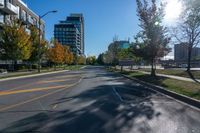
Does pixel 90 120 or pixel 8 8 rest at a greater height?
pixel 8 8

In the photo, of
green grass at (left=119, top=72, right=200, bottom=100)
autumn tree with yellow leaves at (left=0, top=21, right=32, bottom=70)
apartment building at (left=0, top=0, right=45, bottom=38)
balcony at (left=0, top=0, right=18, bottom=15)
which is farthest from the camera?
apartment building at (left=0, top=0, right=45, bottom=38)

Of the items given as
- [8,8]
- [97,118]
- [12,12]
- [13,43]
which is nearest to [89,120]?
[97,118]

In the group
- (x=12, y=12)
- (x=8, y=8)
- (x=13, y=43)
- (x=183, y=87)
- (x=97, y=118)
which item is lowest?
(x=97, y=118)

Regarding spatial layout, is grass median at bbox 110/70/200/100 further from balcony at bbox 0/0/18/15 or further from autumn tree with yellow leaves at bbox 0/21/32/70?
balcony at bbox 0/0/18/15

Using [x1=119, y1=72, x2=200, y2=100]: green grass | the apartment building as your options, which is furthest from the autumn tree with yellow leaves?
[x1=119, y1=72, x2=200, y2=100]: green grass

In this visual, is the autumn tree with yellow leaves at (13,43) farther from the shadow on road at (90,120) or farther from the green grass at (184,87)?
the shadow on road at (90,120)

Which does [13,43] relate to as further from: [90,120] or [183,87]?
[90,120]

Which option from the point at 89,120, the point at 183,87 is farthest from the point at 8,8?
the point at 89,120

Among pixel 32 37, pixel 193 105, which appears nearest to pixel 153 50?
pixel 193 105

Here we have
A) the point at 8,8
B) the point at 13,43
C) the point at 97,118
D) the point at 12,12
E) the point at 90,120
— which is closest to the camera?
the point at 90,120

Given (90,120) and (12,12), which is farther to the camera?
(12,12)

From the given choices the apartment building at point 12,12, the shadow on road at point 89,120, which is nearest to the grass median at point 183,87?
the shadow on road at point 89,120

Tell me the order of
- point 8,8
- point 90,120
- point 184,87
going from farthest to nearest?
point 8,8
point 184,87
point 90,120

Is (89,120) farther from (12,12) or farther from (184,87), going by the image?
(12,12)
